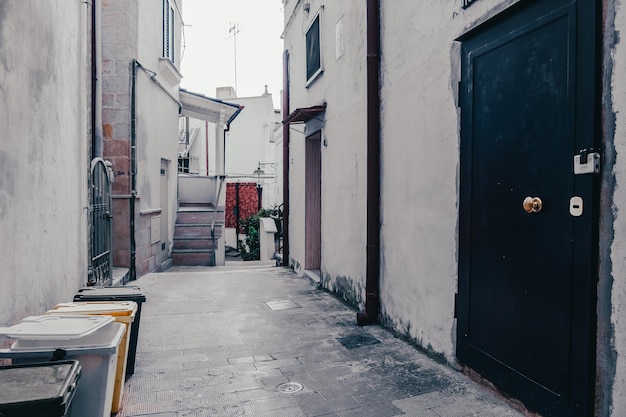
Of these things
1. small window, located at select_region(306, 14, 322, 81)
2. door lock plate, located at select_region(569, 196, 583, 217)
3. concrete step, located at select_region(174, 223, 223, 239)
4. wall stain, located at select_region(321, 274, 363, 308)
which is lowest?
wall stain, located at select_region(321, 274, 363, 308)

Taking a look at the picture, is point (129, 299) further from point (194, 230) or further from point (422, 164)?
point (194, 230)

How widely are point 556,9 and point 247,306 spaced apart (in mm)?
5107

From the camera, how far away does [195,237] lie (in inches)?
529

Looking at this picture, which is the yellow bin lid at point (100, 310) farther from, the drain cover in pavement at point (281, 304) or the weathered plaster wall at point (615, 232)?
the drain cover in pavement at point (281, 304)

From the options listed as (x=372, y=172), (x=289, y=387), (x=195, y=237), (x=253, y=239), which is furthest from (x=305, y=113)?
(x=253, y=239)

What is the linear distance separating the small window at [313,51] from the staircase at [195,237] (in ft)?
Answer: 21.0

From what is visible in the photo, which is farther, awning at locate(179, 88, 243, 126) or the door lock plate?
awning at locate(179, 88, 243, 126)

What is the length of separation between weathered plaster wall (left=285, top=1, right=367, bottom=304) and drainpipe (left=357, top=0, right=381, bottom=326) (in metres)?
0.43

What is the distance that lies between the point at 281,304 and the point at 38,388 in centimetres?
471

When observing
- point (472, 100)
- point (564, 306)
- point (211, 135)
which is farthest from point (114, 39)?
point (211, 135)

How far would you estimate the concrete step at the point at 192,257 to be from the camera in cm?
1302

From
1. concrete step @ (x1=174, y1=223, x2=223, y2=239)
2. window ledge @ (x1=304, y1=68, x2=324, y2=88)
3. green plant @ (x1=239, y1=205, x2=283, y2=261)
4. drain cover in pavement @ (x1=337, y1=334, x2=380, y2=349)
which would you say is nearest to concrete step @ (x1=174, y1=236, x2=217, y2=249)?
concrete step @ (x1=174, y1=223, x2=223, y2=239)

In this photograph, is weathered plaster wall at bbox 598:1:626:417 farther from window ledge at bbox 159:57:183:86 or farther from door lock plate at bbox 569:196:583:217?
window ledge at bbox 159:57:183:86

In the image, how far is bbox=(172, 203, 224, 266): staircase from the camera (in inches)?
518
